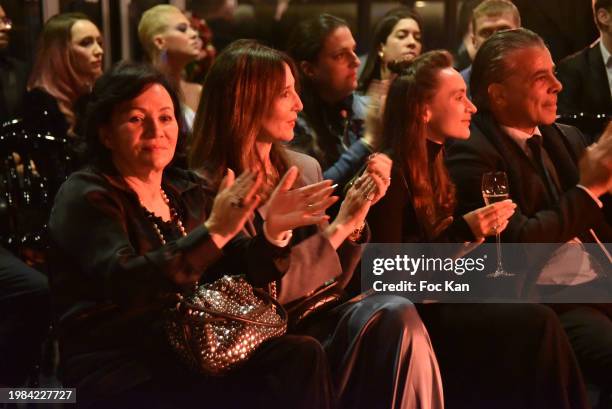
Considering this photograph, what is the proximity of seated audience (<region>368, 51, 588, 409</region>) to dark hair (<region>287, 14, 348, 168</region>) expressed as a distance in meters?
0.46

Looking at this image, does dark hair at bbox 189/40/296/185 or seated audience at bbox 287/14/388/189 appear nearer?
dark hair at bbox 189/40/296/185

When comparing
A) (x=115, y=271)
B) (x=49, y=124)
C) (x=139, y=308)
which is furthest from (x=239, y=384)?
(x=49, y=124)

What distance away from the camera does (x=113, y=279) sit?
6.87 ft

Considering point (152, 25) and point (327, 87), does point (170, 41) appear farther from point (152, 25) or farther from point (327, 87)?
point (327, 87)

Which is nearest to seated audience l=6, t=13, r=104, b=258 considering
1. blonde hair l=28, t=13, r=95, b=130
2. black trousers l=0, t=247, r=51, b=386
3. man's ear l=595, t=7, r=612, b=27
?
blonde hair l=28, t=13, r=95, b=130

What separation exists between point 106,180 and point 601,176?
4.57 ft

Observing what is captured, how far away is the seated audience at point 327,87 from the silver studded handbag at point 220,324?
999mm

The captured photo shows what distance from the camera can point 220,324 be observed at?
216cm

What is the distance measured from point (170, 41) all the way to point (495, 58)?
1.15 metres

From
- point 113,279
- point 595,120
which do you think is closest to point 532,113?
point 595,120

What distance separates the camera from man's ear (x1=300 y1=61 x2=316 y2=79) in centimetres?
328

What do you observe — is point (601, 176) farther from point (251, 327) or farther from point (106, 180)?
point (106, 180)

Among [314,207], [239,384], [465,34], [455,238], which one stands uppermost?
[465,34]

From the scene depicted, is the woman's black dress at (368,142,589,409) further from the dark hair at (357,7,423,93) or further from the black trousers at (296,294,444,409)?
the dark hair at (357,7,423,93)
